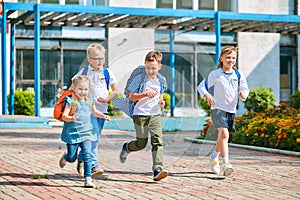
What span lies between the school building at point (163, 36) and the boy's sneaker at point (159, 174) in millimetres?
9149

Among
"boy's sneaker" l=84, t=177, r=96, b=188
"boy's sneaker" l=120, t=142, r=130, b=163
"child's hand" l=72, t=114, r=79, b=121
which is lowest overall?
"boy's sneaker" l=84, t=177, r=96, b=188

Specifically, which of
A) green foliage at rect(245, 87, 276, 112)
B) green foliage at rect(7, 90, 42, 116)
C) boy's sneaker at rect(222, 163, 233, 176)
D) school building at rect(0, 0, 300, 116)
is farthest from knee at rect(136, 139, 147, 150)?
green foliage at rect(245, 87, 276, 112)

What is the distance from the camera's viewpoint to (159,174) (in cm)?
827

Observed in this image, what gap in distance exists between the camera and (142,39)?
31.7 ft

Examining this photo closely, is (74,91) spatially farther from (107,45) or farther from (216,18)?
(216,18)

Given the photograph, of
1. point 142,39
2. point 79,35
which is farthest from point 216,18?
point 142,39

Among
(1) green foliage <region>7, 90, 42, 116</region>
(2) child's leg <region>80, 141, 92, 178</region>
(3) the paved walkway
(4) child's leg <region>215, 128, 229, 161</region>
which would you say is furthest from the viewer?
(1) green foliage <region>7, 90, 42, 116</region>

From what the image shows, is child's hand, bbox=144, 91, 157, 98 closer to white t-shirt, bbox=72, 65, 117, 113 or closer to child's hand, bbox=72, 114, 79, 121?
white t-shirt, bbox=72, 65, 117, 113

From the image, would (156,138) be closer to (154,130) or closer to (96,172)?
(154,130)

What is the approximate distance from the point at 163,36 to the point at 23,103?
6.83 metres

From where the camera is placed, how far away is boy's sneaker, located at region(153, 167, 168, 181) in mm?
8255

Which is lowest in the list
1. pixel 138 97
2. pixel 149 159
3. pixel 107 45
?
pixel 149 159

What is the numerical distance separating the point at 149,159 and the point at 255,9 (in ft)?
72.2

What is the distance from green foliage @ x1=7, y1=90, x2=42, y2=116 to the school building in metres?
0.53
